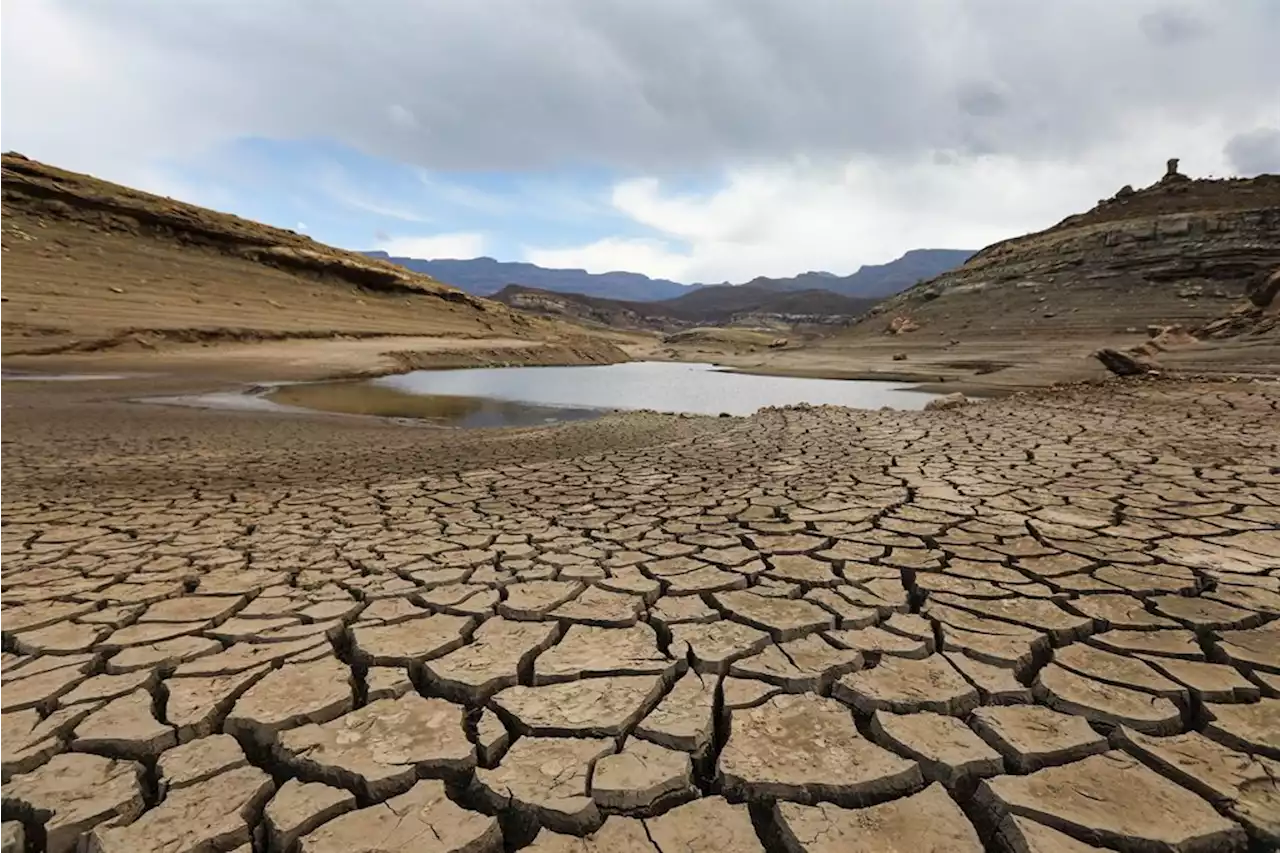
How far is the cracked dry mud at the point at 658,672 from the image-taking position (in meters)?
1.34

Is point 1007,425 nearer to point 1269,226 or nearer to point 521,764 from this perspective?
point 521,764

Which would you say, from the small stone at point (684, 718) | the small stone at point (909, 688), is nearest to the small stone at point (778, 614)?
the small stone at point (909, 688)

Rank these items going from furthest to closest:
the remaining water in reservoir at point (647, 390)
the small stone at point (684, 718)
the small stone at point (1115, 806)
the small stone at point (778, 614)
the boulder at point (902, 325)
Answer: the boulder at point (902, 325), the remaining water in reservoir at point (647, 390), the small stone at point (778, 614), the small stone at point (684, 718), the small stone at point (1115, 806)

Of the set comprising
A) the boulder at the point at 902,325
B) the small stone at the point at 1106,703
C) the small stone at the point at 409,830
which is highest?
the boulder at the point at 902,325

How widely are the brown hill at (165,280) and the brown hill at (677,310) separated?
4662 cm

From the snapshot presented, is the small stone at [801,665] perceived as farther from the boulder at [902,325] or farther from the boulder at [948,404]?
the boulder at [902,325]

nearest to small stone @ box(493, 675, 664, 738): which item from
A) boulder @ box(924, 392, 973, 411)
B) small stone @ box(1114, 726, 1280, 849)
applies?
small stone @ box(1114, 726, 1280, 849)

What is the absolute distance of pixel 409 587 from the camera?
8.68 feet

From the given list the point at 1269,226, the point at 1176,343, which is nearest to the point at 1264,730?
the point at 1176,343

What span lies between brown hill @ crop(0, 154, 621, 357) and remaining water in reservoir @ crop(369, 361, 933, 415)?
22.8 feet

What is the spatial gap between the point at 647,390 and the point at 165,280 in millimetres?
18147

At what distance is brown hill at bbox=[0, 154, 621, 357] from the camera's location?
1770 centimetres

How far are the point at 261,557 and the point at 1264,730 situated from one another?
3.75 meters

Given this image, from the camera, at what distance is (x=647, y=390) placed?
57.8 feet
